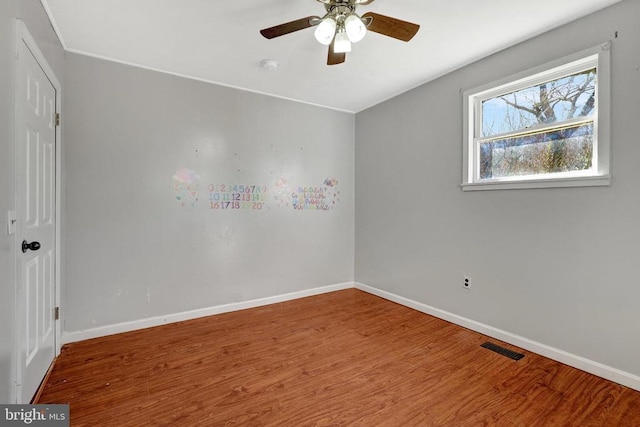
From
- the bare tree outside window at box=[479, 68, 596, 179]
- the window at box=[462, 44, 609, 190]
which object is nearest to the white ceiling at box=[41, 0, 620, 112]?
the window at box=[462, 44, 609, 190]

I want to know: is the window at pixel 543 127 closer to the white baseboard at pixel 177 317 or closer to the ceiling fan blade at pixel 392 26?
the ceiling fan blade at pixel 392 26

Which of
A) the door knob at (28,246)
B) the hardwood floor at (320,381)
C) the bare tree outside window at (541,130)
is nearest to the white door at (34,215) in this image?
the door knob at (28,246)

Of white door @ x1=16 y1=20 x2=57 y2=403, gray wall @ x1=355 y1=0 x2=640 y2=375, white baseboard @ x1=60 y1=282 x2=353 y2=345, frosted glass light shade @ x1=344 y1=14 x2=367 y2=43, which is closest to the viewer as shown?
white door @ x1=16 y1=20 x2=57 y2=403

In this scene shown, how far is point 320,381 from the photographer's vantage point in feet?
6.59

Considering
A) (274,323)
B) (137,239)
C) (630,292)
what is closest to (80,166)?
(137,239)

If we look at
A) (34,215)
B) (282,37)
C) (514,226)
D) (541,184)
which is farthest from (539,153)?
(34,215)

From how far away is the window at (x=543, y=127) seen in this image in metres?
2.06

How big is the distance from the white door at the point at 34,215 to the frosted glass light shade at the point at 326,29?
158 cm

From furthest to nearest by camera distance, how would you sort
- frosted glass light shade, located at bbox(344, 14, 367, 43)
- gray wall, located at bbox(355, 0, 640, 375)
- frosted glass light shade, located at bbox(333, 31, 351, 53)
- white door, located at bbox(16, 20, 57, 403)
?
gray wall, located at bbox(355, 0, 640, 375) < frosted glass light shade, located at bbox(333, 31, 351, 53) < frosted glass light shade, located at bbox(344, 14, 367, 43) < white door, located at bbox(16, 20, 57, 403)

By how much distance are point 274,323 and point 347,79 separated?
8.72ft

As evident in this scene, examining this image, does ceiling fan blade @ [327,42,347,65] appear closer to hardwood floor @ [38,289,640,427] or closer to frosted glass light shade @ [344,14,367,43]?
frosted glass light shade @ [344,14,367,43]

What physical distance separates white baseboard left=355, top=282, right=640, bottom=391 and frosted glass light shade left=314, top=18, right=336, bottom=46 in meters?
2.72

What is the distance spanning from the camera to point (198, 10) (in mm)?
2016

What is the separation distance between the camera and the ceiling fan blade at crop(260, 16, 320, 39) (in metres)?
1.69
